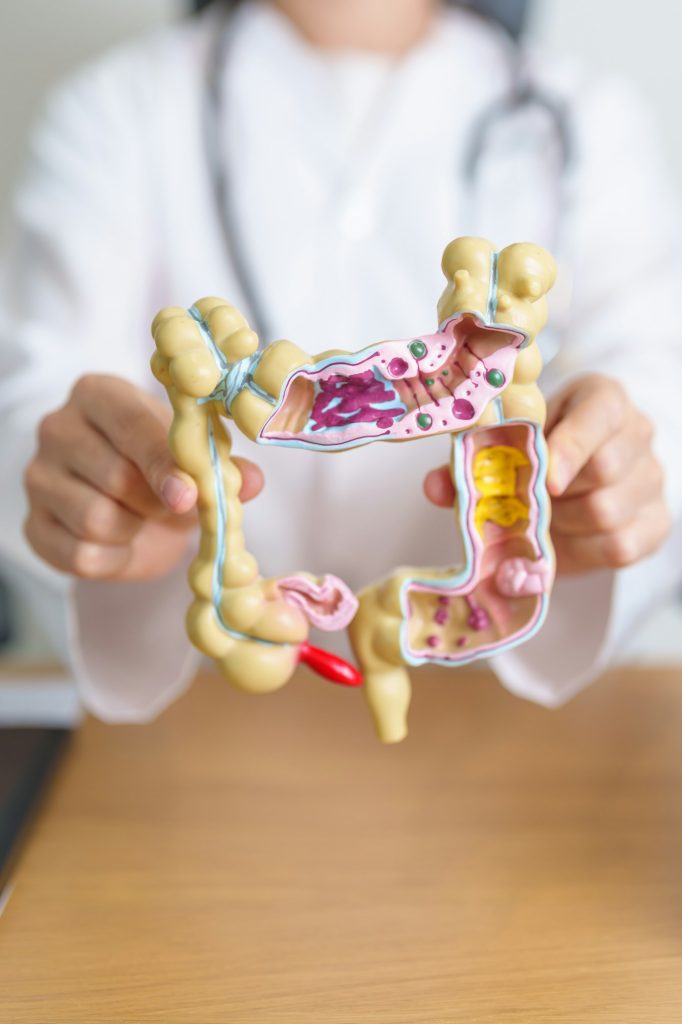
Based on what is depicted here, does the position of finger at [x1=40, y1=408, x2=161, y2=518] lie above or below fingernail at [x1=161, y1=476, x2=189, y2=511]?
below

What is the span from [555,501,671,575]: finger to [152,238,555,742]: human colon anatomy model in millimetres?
85

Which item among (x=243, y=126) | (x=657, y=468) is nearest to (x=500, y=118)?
(x=243, y=126)

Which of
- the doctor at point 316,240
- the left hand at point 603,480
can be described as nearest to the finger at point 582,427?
the left hand at point 603,480

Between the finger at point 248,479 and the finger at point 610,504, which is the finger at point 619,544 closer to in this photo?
the finger at point 610,504

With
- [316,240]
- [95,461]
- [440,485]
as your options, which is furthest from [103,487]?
[316,240]

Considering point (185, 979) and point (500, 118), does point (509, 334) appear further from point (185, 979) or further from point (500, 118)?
point (500, 118)

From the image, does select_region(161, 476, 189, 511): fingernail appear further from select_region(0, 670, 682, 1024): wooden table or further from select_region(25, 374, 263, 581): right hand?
select_region(0, 670, 682, 1024): wooden table

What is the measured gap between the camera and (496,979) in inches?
11.9

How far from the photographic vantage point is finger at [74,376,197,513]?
29cm

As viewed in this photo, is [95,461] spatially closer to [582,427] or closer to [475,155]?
[582,427]

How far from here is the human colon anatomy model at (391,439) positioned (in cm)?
26

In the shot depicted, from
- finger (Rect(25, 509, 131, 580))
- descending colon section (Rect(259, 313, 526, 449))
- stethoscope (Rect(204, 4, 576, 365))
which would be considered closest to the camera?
descending colon section (Rect(259, 313, 526, 449))

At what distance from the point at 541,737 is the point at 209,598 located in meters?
0.23

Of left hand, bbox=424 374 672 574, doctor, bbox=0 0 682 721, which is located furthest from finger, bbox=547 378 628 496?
doctor, bbox=0 0 682 721
